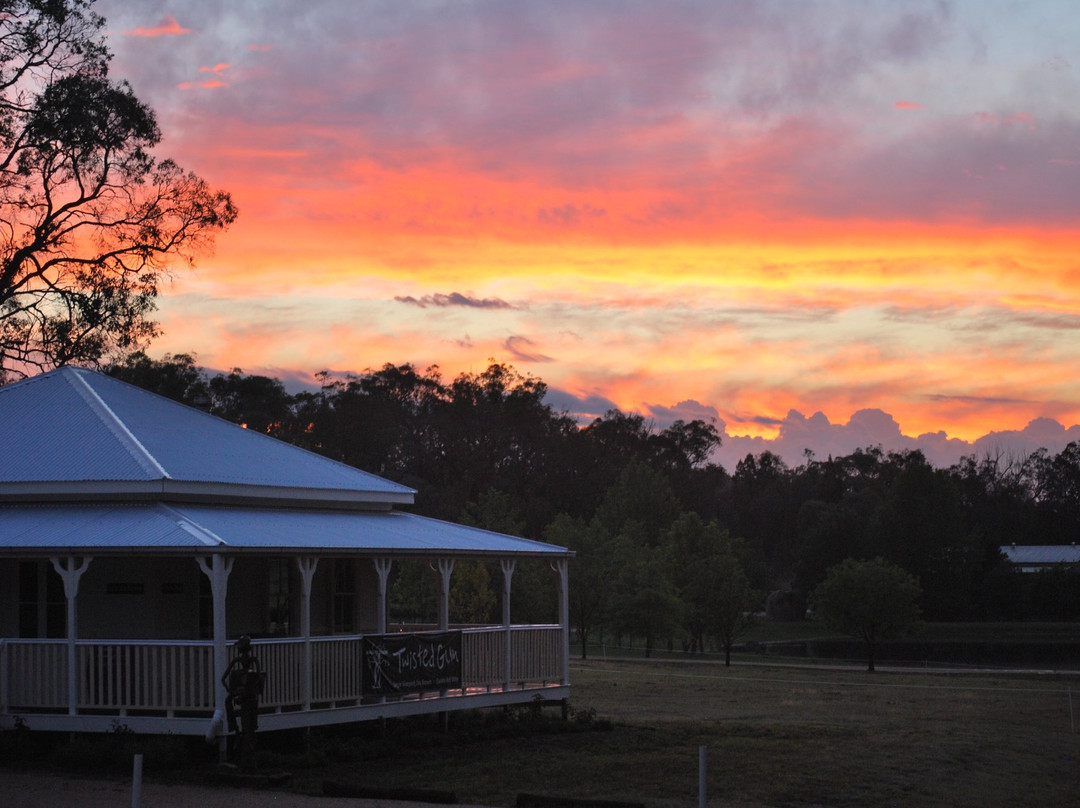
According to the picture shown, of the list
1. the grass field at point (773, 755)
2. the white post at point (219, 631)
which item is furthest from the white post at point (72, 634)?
the grass field at point (773, 755)

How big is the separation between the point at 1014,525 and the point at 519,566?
237 ft

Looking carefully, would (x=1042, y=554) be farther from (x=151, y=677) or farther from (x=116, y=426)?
(x=151, y=677)

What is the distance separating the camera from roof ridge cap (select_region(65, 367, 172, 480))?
71.3 feet

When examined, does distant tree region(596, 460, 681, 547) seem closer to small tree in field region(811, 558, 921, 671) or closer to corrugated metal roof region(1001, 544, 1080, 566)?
small tree in field region(811, 558, 921, 671)

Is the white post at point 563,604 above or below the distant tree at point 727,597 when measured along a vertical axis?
above

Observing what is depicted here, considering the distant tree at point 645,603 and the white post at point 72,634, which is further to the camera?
the distant tree at point 645,603

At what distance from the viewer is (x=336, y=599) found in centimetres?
2483

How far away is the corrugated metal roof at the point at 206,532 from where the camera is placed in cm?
1912

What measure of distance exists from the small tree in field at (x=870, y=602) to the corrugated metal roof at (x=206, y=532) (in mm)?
28731

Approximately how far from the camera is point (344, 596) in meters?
25.0

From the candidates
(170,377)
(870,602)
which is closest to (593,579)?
(870,602)

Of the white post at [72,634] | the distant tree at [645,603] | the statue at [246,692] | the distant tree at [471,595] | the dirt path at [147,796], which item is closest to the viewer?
the dirt path at [147,796]

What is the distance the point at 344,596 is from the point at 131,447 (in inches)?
196

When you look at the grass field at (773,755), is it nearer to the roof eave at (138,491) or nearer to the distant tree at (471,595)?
the roof eave at (138,491)
